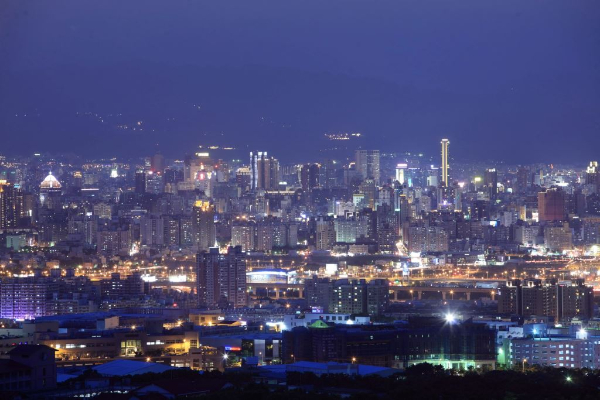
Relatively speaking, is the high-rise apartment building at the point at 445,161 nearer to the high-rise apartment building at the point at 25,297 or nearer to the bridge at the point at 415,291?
the bridge at the point at 415,291

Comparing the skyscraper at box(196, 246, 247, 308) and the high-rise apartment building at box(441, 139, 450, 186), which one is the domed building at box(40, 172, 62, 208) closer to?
the high-rise apartment building at box(441, 139, 450, 186)

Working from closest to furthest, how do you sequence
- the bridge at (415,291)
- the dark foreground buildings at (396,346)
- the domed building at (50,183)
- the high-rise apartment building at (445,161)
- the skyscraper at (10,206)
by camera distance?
1. the dark foreground buildings at (396,346)
2. the bridge at (415,291)
3. the skyscraper at (10,206)
4. the domed building at (50,183)
5. the high-rise apartment building at (445,161)

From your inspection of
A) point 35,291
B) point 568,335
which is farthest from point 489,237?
point 568,335

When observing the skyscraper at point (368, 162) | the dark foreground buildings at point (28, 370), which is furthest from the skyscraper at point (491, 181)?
the dark foreground buildings at point (28, 370)

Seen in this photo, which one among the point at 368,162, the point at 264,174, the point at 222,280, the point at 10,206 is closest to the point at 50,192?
the point at 10,206

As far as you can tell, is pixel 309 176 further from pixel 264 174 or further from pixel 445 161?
pixel 445 161

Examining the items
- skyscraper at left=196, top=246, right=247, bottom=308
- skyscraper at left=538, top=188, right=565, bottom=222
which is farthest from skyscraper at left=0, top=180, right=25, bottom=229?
skyscraper at left=196, top=246, right=247, bottom=308
